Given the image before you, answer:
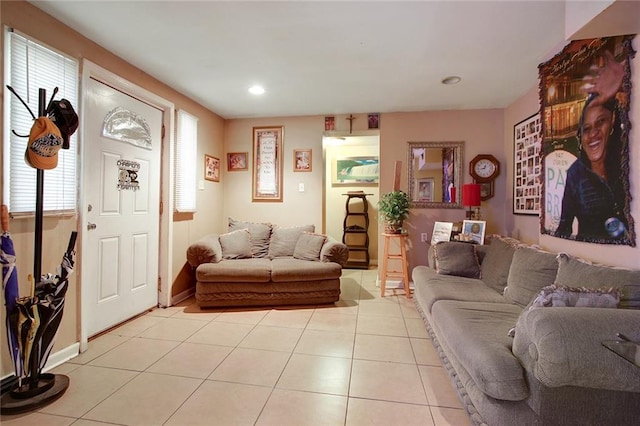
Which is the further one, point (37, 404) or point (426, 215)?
point (426, 215)

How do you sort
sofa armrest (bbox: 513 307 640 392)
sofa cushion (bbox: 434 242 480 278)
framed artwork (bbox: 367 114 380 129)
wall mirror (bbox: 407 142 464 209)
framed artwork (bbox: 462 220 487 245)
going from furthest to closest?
framed artwork (bbox: 367 114 380 129), wall mirror (bbox: 407 142 464 209), framed artwork (bbox: 462 220 487 245), sofa cushion (bbox: 434 242 480 278), sofa armrest (bbox: 513 307 640 392)

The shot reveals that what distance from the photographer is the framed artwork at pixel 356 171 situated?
5.36 metres

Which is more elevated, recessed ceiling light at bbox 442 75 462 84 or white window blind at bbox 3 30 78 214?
recessed ceiling light at bbox 442 75 462 84

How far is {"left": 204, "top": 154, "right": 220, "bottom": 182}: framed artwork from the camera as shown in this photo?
3.78m

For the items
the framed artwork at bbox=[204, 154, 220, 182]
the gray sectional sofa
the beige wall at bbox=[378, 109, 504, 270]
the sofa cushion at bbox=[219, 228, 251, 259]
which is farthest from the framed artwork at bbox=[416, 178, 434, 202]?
the framed artwork at bbox=[204, 154, 220, 182]

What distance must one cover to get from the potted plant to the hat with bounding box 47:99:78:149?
9.66 feet

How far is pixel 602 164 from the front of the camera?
6.06 feet

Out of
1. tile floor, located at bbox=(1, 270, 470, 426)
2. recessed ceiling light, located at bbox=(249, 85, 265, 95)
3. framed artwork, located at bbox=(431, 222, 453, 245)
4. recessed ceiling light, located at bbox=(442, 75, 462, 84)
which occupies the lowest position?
tile floor, located at bbox=(1, 270, 470, 426)

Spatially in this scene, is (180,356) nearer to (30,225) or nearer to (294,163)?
(30,225)

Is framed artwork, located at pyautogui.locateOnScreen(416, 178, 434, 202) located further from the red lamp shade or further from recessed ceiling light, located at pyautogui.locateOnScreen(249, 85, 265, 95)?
recessed ceiling light, located at pyautogui.locateOnScreen(249, 85, 265, 95)

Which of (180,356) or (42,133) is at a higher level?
(42,133)

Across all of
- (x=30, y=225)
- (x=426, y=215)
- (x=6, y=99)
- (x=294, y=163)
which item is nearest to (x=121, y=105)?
(x=6, y=99)

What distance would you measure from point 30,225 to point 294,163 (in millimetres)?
2828

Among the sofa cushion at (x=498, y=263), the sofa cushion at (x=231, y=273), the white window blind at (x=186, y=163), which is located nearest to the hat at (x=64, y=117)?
the white window blind at (x=186, y=163)
